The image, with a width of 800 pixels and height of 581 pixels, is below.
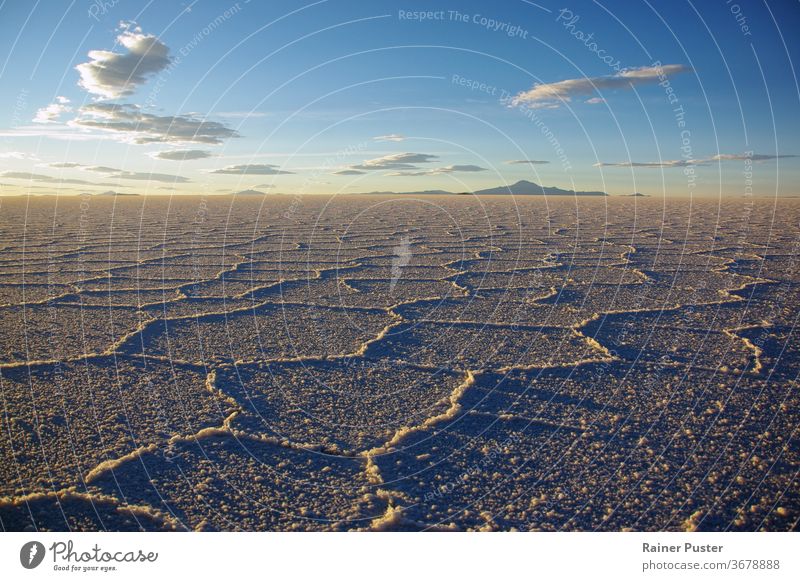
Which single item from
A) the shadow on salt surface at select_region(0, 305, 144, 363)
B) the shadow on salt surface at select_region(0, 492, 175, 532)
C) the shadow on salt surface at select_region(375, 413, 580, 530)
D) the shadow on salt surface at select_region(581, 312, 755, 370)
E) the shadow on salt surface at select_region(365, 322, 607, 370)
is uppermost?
the shadow on salt surface at select_region(581, 312, 755, 370)

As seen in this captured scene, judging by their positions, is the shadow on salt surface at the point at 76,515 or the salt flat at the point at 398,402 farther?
the salt flat at the point at 398,402

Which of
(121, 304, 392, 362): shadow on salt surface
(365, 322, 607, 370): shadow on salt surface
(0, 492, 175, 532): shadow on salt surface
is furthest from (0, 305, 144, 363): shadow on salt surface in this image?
(365, 322, 607, 370): shadow on salt surface

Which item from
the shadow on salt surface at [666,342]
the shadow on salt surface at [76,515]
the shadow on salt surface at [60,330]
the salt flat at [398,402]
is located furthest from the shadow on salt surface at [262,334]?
the shadow on salt surface at [666,342]

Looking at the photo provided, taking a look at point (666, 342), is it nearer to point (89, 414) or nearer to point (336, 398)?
point (336, 398)

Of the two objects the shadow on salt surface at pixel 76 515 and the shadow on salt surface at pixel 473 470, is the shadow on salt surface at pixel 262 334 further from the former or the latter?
the shadow on salt surface at pixel 76 515

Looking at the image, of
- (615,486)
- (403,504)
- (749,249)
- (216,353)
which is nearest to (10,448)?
(216,353)

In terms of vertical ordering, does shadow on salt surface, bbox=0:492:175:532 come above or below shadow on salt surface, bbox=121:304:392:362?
below

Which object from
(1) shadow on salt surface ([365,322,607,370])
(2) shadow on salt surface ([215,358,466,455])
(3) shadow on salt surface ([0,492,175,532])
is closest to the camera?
(3) shadow on salt surface ([0,492,175,532])

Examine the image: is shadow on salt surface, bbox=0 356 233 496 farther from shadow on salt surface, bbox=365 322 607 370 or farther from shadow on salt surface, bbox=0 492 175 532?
shadow on salt surface, bbox=365 322 607 370
